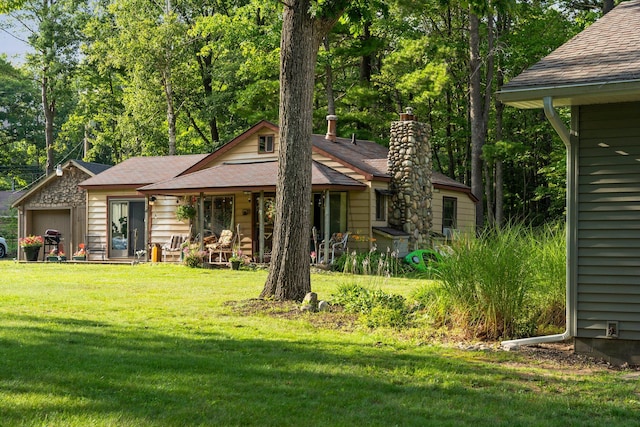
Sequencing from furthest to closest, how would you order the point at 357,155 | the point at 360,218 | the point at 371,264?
the point at 357,155 → the point at 360,218 → the point at 371,264

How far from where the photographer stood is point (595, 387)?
5945 mm

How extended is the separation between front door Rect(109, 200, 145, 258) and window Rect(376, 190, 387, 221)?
847 centimetres

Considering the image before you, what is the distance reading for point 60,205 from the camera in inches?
1054

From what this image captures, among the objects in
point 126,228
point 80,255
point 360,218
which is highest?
point 360,218

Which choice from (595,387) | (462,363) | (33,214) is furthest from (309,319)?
(33,214)

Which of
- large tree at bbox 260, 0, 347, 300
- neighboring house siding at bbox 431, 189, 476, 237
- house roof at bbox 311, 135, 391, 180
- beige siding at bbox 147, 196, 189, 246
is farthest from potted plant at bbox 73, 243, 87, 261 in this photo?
large tree at bbox 260, 0, 347, 300

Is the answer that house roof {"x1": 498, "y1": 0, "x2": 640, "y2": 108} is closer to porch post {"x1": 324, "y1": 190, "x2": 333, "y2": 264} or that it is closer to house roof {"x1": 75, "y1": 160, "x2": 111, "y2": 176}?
porch post {"x1": 324, "y1": 190, "x2": 333, "y2": 264}

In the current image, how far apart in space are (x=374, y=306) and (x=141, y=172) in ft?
56.6

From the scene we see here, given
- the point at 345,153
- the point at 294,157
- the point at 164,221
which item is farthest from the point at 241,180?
the point at 294,157

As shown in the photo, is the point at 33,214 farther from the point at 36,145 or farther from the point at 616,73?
the point at 616,73

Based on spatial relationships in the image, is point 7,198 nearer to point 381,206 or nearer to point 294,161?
point 381,206

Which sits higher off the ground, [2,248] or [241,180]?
[241,180]

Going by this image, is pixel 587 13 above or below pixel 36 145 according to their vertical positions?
above

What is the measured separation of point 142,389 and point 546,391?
10.2 ft
